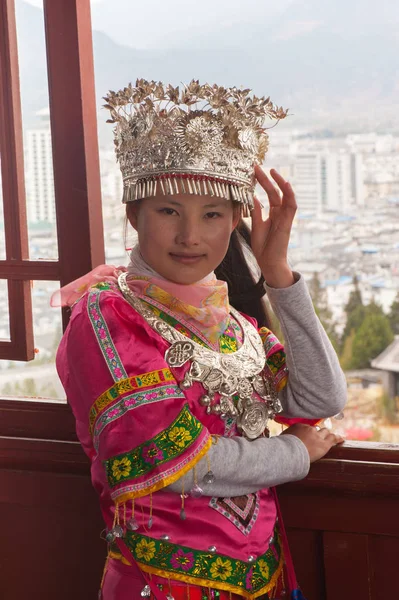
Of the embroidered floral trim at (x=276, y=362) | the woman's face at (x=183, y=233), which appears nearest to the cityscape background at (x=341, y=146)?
the embroidered floral trim at (x=276, y=362)

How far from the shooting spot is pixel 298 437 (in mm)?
1357

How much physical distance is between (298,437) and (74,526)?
631 mm

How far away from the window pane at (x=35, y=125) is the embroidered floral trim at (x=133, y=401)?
686 mm

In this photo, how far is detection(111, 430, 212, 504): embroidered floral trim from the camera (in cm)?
111

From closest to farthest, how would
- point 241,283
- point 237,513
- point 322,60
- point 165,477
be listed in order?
point 165,477
point 237,513
point 241,283
point 322,60

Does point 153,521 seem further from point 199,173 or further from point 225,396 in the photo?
point 199,173

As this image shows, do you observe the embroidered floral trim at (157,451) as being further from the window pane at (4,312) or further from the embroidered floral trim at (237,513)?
the window pane at (4,312)

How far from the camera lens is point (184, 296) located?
1262 millimetres

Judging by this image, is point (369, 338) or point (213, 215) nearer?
→ point (213, 215)

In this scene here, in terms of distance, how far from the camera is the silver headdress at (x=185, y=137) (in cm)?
120

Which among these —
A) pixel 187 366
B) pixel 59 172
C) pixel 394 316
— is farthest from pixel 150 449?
pixel 394 316

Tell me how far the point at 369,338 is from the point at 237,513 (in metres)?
7.03

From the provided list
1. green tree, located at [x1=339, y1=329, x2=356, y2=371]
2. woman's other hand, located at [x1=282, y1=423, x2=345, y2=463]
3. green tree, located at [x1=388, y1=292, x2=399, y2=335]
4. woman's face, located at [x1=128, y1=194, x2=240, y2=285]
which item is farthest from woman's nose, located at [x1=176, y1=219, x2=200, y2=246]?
green tree, located at [x1=388, y1=292, x2=399, y2=335]

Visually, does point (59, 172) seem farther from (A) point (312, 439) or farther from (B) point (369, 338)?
(B) point (369, 338)
